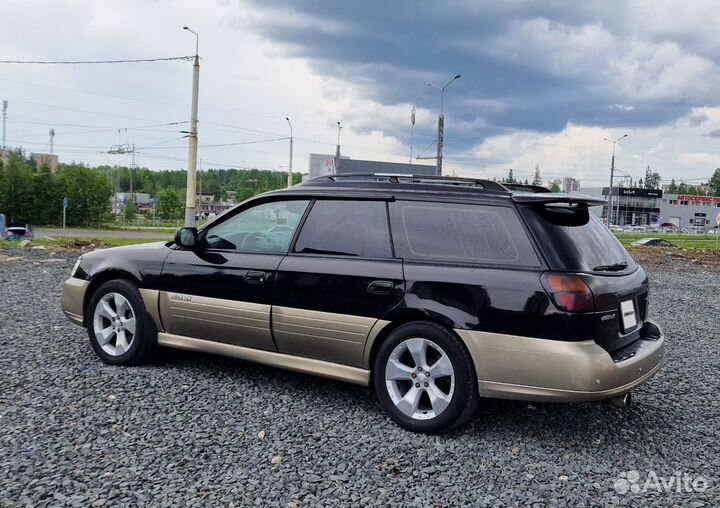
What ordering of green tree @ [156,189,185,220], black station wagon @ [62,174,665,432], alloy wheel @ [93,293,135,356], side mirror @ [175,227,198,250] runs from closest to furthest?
black station wagon @ [62,174,665,432] < side mirror @ [175,227,198,250] < alloy wheel @ [93,293,135,356] < green tree @ [156,189,185,220]

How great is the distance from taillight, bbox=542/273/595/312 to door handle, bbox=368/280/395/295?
985 mm

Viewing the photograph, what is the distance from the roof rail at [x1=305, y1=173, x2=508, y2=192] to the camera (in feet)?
13.4

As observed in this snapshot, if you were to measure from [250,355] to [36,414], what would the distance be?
1.47 m

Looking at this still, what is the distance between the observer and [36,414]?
3850 millimetres

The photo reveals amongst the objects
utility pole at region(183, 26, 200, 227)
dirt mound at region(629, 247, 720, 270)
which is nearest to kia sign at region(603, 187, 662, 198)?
dirt mound at region(629, 247, 720, 270)

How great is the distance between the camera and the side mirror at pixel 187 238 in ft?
15.7

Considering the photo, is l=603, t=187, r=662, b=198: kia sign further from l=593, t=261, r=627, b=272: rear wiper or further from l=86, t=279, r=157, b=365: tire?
l=86, t=279, r=157, b=365: tire

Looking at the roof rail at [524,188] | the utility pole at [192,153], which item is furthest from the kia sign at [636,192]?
the roof rail at [524,188]

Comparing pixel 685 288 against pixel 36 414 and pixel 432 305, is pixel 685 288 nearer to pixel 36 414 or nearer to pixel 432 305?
pixel 432 305

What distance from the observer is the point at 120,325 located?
5.02m

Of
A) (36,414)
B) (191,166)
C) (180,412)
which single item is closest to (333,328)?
(180,412)

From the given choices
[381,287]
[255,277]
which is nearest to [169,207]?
[255,277]

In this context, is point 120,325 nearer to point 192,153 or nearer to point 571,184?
point 192,153

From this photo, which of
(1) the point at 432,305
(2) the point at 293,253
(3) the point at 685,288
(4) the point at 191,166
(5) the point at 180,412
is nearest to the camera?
(1) the point at 432,305
